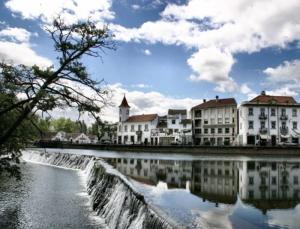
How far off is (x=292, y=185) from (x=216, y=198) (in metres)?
7.49

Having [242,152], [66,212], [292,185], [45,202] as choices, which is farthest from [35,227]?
[242,152]

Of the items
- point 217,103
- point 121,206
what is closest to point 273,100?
point 217,103

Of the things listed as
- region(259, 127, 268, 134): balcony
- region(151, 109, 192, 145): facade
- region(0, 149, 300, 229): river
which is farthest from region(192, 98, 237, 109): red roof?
region(0, 149, 300, 229): river

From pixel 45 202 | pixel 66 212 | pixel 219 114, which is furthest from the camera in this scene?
pixel 219 114

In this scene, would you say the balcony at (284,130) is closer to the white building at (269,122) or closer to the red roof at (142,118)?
the white building at (269,122)

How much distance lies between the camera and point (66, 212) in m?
14.6

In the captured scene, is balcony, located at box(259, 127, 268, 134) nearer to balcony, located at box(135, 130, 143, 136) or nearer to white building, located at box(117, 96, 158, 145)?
white building, located at box(117, 96, 158, 145)

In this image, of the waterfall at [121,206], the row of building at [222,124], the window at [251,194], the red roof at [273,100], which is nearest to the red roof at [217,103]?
the row of building at [222,124]

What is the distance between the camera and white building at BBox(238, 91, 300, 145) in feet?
237

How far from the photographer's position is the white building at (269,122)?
72.4 metres

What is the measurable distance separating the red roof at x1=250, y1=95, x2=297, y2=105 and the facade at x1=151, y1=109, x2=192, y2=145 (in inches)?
671

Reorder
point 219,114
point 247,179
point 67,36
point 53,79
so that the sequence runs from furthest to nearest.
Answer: point 219,114 → point 247,179 → point 67,36 → point 53,79

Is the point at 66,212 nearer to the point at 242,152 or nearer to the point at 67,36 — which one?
the point at 67,36

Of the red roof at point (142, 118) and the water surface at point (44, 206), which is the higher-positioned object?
the red roof at point (142, 118)
